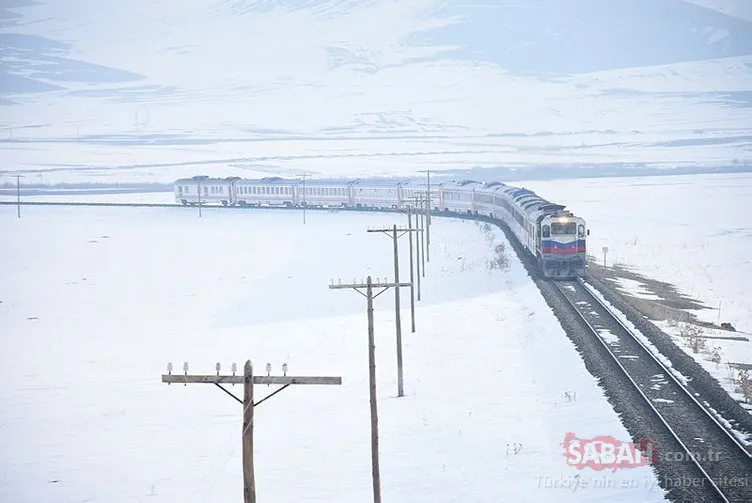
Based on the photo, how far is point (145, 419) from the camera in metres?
30.6

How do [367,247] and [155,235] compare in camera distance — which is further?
[155,235]

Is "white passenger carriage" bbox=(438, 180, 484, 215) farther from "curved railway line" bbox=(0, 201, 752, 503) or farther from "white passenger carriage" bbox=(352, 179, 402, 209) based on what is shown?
"curved railway line" bbox=(0, 201, 752, 503)

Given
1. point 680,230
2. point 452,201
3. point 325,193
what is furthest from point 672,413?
point 325,193

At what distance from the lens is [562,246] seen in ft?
160

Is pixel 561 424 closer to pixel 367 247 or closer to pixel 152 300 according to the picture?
pixel 152 300

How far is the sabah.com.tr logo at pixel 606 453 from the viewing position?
22859 mm

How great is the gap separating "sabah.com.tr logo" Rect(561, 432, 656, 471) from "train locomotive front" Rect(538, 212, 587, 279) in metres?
23.7

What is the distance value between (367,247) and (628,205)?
5539 cm

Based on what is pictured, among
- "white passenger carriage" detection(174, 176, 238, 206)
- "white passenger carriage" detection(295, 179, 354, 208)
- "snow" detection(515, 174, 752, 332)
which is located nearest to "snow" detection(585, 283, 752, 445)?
"snow" detection(515, 174, 752, 332)

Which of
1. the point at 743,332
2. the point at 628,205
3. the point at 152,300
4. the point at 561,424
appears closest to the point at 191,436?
the point at 561,424

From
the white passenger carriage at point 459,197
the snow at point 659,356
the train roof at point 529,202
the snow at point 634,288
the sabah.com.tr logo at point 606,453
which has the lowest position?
the sabah.com.tr logo at point 606,453

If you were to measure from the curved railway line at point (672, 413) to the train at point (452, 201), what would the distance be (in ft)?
24.7

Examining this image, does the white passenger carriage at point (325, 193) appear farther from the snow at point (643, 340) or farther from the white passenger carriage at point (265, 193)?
the snow at point (643, 340)

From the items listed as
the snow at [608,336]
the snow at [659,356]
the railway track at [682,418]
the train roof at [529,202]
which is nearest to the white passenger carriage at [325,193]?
the train roof at [529,202]
